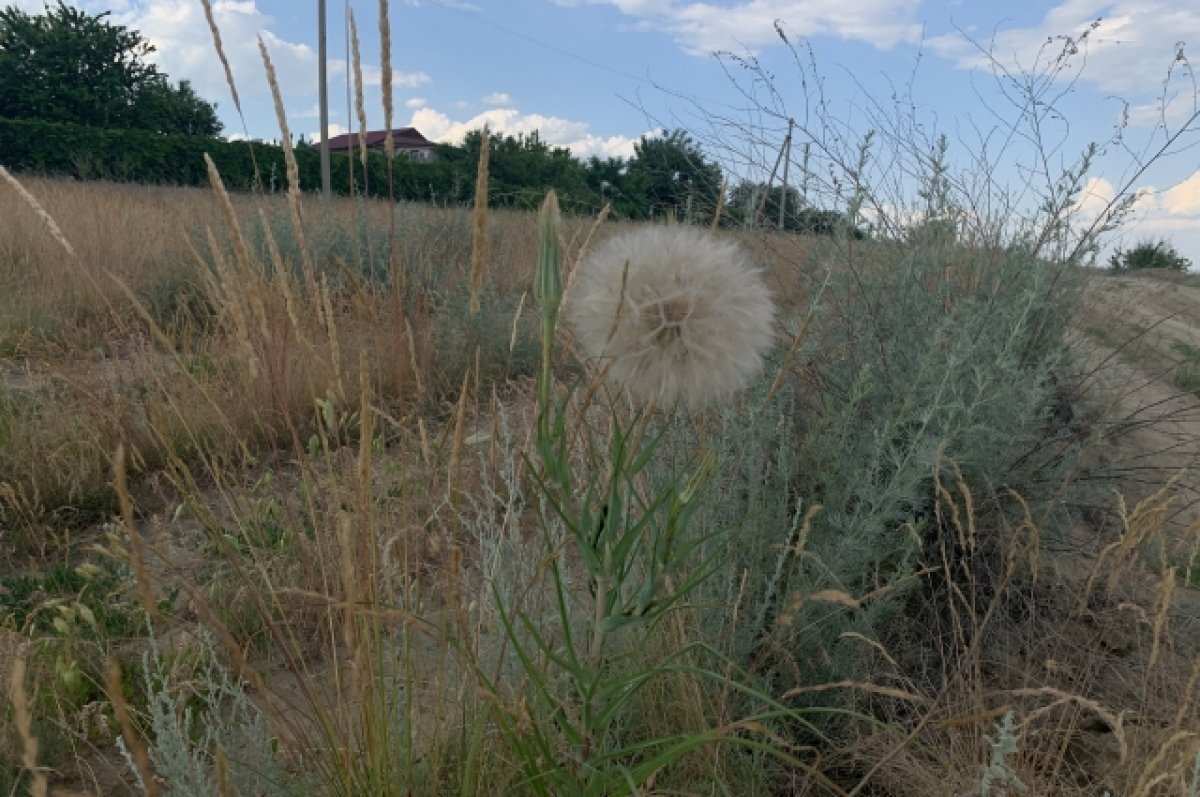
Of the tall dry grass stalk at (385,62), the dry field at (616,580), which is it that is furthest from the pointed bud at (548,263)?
the tall dry grass stalk at (385,62)

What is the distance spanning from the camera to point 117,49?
1186 inches

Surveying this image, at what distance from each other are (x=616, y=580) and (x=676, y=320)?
35 cm

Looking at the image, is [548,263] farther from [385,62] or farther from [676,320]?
[385,62]

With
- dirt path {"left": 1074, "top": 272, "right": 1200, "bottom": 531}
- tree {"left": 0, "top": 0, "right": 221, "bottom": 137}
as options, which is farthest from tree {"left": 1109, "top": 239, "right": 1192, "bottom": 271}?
tree {"left": 0, "top": 0, "right": 221, "bottom": 137}

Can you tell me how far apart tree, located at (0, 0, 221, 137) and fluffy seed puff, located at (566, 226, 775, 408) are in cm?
3352

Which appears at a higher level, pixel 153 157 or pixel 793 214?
pixel 793 214

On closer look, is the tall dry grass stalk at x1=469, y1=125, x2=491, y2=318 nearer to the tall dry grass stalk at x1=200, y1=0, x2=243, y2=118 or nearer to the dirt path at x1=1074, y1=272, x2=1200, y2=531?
the tall dry grass stalk at x1=200, y1=0, x2=243, y2=118

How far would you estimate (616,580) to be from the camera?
1000 millimetres

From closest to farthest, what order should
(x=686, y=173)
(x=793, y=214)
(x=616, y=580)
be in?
(x=616, y=580) → (x=793, y=214) → (x=686, y=173)

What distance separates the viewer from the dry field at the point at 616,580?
4.16 feet

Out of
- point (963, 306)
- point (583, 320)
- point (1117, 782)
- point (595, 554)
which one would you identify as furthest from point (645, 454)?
point (963, 306)

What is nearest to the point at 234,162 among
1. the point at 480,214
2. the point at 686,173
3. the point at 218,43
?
the point at 686,173

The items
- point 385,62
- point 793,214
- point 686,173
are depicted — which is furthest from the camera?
point 686,173

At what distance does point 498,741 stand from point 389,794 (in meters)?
0.24
